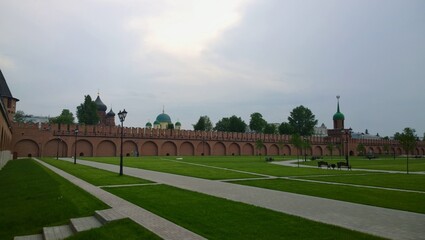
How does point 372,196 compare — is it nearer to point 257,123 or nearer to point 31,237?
point 31,237

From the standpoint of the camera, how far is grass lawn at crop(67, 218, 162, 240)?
6074 mm

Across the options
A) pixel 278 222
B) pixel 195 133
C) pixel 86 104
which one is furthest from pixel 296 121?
pixel 278 222

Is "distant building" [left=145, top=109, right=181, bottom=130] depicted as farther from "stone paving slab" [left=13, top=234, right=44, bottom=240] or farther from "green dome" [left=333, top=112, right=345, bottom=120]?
"stone paving slab" [left=13, top=234, right=44, bottom=240]

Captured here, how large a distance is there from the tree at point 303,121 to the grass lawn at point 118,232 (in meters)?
82.9

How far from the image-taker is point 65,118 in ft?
231

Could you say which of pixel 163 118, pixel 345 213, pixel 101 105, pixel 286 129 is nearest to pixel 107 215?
pixel 345 213

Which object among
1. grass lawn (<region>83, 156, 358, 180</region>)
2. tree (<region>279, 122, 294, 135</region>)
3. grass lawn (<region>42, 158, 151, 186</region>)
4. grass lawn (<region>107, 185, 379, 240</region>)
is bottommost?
grass lawn (<region>83, 156, 358, 180</region>)

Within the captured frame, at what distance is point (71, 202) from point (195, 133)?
5228 cm

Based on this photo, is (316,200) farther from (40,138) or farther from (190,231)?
(40,138)

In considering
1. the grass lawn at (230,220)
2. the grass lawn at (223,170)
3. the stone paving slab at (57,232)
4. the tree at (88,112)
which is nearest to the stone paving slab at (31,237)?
the stone paving slab at (57,232)

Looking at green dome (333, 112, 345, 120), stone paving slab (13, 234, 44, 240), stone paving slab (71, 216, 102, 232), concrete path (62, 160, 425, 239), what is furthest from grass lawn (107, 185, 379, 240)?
green dome (333, 112, 345, 120)

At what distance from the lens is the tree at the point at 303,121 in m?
86.9

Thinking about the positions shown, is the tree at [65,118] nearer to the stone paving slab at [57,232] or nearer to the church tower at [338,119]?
the church tower at [338,119]

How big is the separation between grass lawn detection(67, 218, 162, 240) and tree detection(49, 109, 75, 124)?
67.2m
